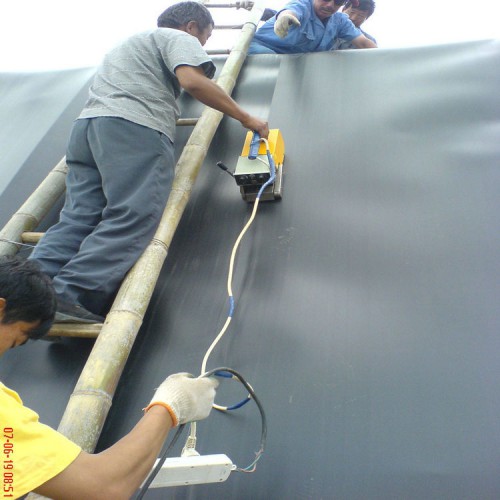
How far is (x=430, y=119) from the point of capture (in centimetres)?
177

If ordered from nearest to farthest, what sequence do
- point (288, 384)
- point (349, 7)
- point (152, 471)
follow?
point (152, 471)
point (288, 384)
point (349, 7)

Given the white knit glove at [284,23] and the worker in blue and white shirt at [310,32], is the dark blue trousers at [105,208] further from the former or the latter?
the worker in blue and white shirt at [310,32]

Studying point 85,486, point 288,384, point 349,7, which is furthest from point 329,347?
point 349,7

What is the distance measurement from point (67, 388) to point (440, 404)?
3.14 feet

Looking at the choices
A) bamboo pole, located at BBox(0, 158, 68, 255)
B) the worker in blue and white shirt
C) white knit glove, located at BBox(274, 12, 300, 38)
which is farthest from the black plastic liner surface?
the worker in blue and white shirt

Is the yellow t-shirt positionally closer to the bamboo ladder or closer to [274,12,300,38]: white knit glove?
the bamboo ladder

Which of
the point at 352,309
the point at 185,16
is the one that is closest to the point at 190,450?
the point at 352,309

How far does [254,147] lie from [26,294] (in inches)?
39.5

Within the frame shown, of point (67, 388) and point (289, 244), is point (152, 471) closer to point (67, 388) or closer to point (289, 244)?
point (67, 388)

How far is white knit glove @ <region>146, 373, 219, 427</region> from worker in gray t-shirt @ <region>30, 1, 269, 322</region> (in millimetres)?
459

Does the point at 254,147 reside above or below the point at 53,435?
above

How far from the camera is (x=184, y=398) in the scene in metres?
0.87

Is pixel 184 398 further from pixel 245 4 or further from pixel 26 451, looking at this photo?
pixel 245 4

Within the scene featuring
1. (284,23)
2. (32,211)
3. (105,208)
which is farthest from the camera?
(284,23)
